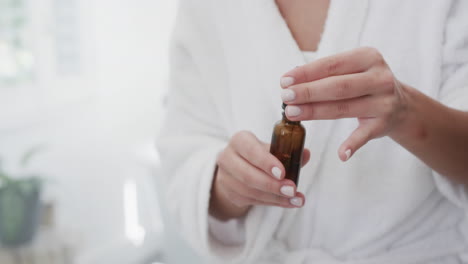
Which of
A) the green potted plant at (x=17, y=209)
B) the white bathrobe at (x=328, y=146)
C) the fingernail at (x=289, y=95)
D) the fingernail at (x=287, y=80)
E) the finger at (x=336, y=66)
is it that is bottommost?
the green potted plant at (x=17, y=209)

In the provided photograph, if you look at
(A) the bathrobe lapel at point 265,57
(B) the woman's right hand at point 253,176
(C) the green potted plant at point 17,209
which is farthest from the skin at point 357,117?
(C) the green potted plant at point 17,209

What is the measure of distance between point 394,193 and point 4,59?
5.10 feet

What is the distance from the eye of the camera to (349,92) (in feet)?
1.43

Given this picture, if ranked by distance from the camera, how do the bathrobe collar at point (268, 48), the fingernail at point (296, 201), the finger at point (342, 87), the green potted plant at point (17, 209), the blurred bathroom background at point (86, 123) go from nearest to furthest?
the finger at point (342, 87) < the fingernail at point (296, 201) < the bathrobe collar at point (268, 48) < the green potted plant at point (17, 209) < the blurred bathroom background at point (86, 123)

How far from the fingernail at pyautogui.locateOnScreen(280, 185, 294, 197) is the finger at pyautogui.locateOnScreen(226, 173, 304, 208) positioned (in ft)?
0.10

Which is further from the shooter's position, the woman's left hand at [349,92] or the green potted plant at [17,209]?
the green potted plant at [17,209]

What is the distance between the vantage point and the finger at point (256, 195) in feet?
1.86

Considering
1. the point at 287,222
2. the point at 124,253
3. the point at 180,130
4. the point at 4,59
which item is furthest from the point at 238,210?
the point at 4,59

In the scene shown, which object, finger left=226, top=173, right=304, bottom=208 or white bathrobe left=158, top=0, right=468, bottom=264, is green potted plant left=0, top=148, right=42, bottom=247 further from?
finger left=226, top=173, right=304, bottom=208

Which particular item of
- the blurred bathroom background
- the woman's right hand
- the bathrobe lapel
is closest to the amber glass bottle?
the woman's right hand

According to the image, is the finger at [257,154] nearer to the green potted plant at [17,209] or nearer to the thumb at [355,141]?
the thumb at [355,141]

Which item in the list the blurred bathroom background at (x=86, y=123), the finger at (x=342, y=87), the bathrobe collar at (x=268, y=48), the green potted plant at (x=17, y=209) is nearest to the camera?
the finger at (x=342, y=87)

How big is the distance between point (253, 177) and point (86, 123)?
4.98 feet

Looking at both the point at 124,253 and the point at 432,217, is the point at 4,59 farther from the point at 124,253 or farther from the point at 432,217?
the point at 432,217
